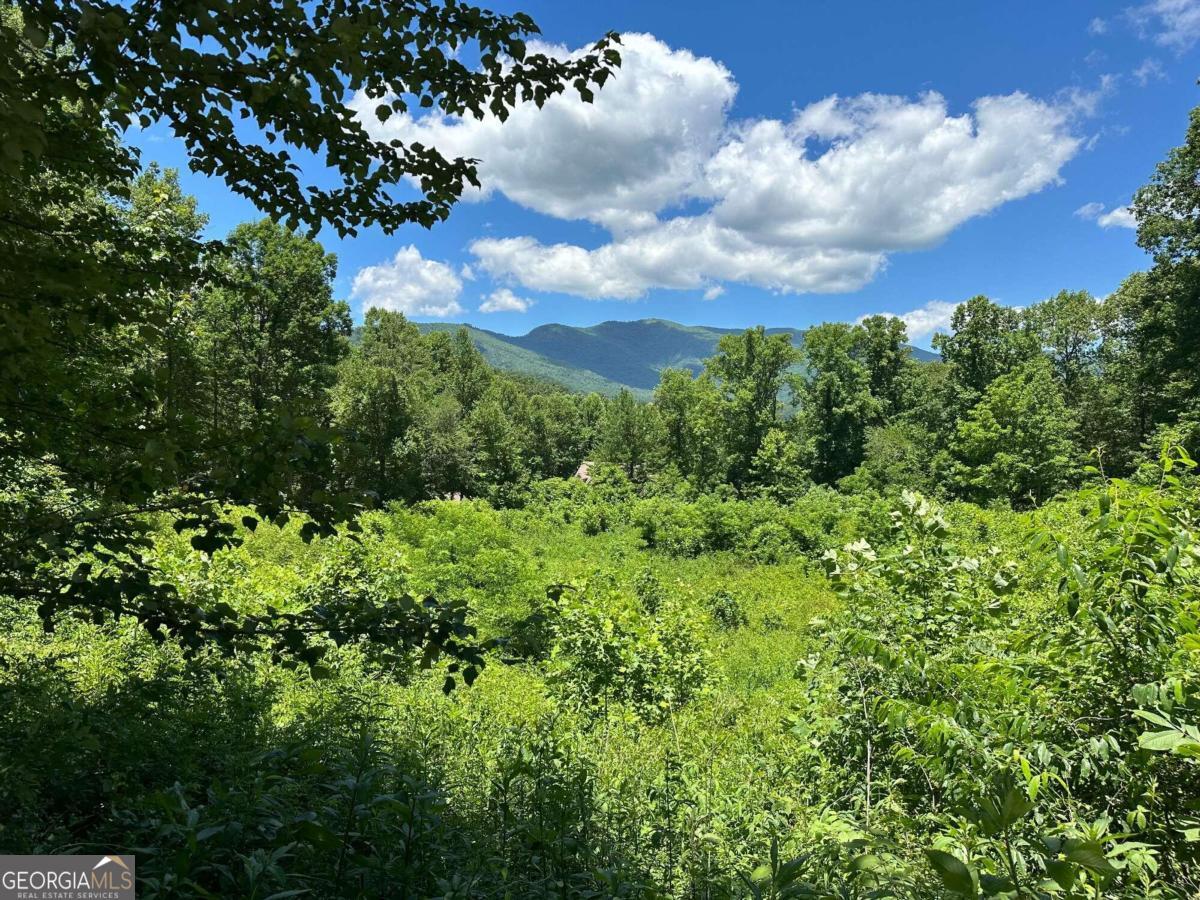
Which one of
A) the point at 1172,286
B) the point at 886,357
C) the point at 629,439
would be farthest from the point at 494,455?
the point at 1172,286

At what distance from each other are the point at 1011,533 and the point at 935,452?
50.1 feet

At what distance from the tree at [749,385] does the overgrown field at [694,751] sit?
28355 millimetres

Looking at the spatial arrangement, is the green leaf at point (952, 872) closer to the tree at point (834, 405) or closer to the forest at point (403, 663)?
the forest at point (403, 663)

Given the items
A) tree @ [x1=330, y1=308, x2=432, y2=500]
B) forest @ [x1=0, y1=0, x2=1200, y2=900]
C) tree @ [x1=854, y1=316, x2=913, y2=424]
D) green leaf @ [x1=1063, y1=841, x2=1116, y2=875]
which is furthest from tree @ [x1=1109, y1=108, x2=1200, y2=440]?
tree @ [x1=330, y1=308, x2=432, y2=500]

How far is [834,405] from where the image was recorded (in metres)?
35.6

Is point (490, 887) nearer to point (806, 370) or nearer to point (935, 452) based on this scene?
point (935, 452)

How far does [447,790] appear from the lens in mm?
3996

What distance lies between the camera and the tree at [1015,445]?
25.5 meters

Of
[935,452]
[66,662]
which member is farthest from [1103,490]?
[935,452]

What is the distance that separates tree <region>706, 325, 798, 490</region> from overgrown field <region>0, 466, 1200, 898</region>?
2836cm

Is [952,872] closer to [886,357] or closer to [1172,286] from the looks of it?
[1172,286]

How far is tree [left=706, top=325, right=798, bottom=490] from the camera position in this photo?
3519 centimetres

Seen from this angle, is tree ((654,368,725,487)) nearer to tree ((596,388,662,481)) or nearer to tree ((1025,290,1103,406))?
tree ((596,388,662,481))

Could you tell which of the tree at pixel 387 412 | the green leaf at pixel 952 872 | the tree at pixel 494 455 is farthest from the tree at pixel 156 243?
the tree at pixel 494 455
